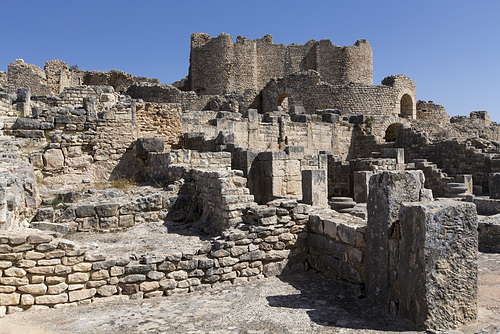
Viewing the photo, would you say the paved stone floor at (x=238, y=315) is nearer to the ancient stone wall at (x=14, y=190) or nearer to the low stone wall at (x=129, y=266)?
the low stone wall at (x=129, y=266)

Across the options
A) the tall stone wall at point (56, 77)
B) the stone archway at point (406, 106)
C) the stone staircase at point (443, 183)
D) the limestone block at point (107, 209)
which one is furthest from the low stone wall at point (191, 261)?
the stone archway at point (406, 106)

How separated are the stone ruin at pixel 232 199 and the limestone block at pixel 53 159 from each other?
2 centimetres

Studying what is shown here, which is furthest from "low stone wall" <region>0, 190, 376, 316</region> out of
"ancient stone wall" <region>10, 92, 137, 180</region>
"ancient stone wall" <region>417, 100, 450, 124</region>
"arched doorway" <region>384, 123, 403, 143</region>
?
"ancient stone wall" <region>417, 100, 450, 124</region>

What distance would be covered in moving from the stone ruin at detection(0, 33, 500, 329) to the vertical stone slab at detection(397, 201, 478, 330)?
1 cm

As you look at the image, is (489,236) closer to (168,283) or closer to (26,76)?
(168,283)

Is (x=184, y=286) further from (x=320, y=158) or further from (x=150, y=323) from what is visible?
(x=320, y=158)

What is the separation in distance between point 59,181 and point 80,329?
5.74 m

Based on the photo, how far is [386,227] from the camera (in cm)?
404

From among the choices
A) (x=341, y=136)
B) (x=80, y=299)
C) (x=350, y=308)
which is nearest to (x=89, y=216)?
(x=80, y=299)

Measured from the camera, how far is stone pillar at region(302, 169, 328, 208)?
8555mm

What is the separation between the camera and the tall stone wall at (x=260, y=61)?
2564 centimetres

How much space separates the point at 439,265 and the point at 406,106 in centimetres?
2226

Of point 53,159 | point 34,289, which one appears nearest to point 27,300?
point 34,289

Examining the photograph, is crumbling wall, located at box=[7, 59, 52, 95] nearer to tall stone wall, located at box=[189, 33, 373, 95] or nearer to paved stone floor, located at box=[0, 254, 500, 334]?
tall stone wall, located at box=[189, 33, 373, 95]
